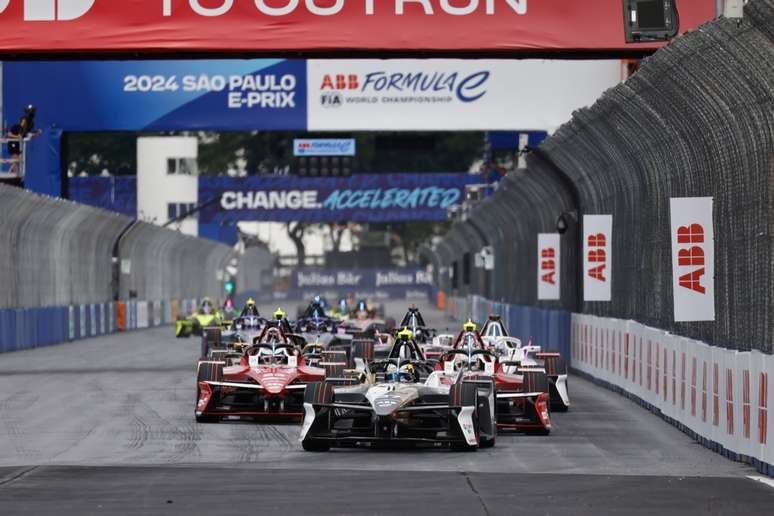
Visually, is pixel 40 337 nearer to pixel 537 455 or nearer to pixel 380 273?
pixel 537 455

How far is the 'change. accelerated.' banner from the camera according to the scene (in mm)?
69750

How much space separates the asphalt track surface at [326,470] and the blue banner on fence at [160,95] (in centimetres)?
2053

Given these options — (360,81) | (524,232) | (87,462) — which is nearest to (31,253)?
(360,81)

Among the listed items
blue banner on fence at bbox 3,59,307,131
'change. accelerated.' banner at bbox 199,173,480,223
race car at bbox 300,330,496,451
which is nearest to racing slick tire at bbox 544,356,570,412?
race car at bbox 300,330,496,451

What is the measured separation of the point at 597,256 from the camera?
27.2 metres

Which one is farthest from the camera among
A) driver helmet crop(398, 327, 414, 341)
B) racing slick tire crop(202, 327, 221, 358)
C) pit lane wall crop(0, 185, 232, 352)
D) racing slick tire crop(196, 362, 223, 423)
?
pit lane wall crop(0, 185, 232, 352)

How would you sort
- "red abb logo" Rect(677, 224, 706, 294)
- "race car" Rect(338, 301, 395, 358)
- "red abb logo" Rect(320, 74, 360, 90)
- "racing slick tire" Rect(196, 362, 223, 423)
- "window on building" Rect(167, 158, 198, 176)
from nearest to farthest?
1. "red abb logo" Rect(677, 224, 706, 294)
2. "racing slick tire" Rect(196, 362, 223, 423)
3. "race car" Rect(338, 301, 395, 358)
4. "red abb logo" Rect(320, 74, 360, 90)
5. "window on building" Rect(167, 158, 198, 176)

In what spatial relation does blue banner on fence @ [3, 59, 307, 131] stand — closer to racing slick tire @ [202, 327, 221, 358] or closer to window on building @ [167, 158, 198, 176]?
racing slick tire @ [202, 327, 221, 358]

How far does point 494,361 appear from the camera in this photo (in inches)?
782

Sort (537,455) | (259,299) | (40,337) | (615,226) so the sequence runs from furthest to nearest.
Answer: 1. (259,299)
2. (40,337)
3. (615,226)
4. (537,455)

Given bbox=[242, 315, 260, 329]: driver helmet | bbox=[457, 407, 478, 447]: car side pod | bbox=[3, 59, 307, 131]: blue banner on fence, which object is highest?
bbox=[3, 59, 307, 131]: blue banner on fence

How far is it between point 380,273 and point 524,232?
7097cm

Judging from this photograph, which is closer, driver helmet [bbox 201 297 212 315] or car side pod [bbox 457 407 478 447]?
car side pod [bbox 457 407 478 447]

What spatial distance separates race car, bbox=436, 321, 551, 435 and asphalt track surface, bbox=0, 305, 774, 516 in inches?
10.4
